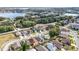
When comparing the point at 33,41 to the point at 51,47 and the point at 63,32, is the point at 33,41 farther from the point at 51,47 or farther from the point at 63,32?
the point at 63,32

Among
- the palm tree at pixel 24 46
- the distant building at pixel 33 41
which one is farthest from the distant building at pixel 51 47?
the palm tree at pixel 24 46

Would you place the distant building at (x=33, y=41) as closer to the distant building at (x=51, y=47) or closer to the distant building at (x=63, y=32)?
the distant building at (x=51, y=47)

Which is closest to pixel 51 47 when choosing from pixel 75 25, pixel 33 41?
pixel 33 41

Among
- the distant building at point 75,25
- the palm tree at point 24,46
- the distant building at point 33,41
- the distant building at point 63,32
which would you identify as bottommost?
the palm tree at point 24,46

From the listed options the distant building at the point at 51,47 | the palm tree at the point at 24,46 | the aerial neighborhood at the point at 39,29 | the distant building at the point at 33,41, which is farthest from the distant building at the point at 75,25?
the palm tree at the point at 24,46

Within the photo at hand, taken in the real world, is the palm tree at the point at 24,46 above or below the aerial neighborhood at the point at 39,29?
below

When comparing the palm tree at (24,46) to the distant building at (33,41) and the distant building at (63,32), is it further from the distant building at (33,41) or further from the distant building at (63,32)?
the distant building at (63,32)

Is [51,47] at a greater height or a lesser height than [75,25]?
lesser

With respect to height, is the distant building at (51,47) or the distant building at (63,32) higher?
the distant building at (63,32)
